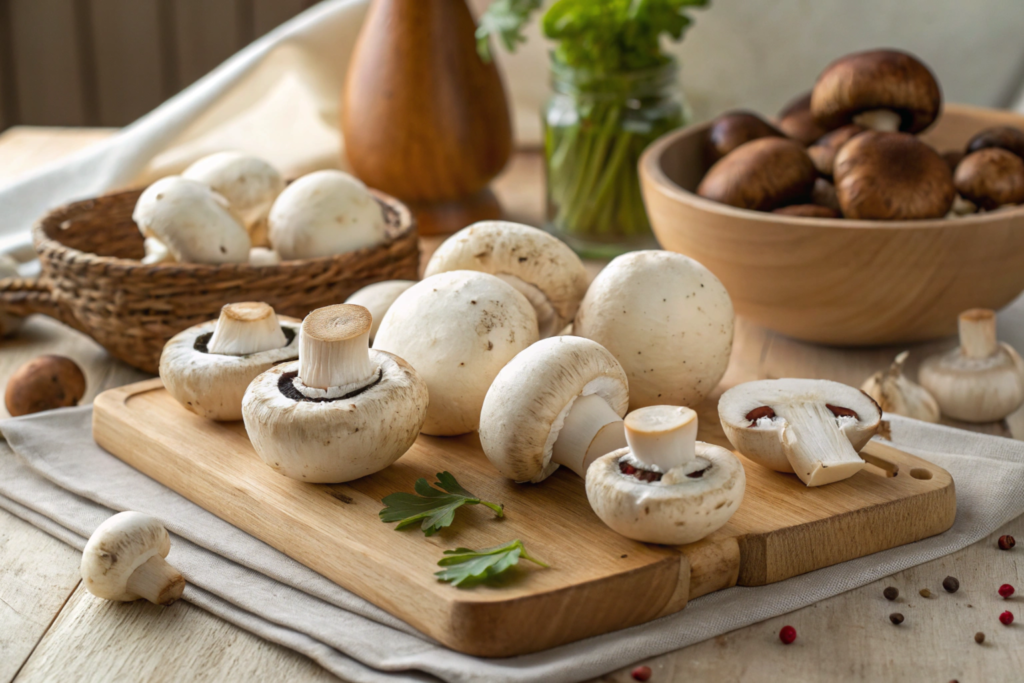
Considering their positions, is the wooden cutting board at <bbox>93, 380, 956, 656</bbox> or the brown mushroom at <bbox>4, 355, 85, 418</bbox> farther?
the brown mushroom at <bbox>4, 355, 85, 418</bbox>

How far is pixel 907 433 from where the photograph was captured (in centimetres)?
128

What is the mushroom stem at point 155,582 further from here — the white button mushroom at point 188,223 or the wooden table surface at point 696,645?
the white button mushroom at point 188,223

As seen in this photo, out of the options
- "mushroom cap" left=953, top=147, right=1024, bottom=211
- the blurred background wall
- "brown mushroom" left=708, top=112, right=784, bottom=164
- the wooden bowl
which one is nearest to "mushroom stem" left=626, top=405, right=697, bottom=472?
the wooden bowl

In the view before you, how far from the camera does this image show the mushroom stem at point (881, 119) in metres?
1.64

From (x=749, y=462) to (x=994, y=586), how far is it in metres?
0.27

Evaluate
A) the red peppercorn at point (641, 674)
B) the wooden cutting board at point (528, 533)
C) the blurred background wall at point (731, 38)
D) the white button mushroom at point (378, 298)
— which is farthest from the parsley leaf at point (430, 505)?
the blurred background wall at point (731, 38)

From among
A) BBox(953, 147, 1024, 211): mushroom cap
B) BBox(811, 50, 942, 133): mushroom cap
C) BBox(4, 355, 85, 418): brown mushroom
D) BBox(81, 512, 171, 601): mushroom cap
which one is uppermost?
BBox(811, 50, 942, 133): mushroom cap

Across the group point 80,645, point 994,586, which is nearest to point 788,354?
point 994,586

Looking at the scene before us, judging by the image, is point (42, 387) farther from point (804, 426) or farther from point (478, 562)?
point (804, 426)

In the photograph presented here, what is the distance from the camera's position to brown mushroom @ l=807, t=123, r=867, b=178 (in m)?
1.61

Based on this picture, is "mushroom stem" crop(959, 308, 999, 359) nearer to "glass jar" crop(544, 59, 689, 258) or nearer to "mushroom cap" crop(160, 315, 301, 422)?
"glass jar" crop(544, 59, 689, 258)

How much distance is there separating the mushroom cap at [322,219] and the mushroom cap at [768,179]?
55cm

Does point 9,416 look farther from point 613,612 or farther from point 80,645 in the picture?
point 613,612

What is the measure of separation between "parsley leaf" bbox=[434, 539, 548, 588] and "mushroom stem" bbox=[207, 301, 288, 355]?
428 millimetres
